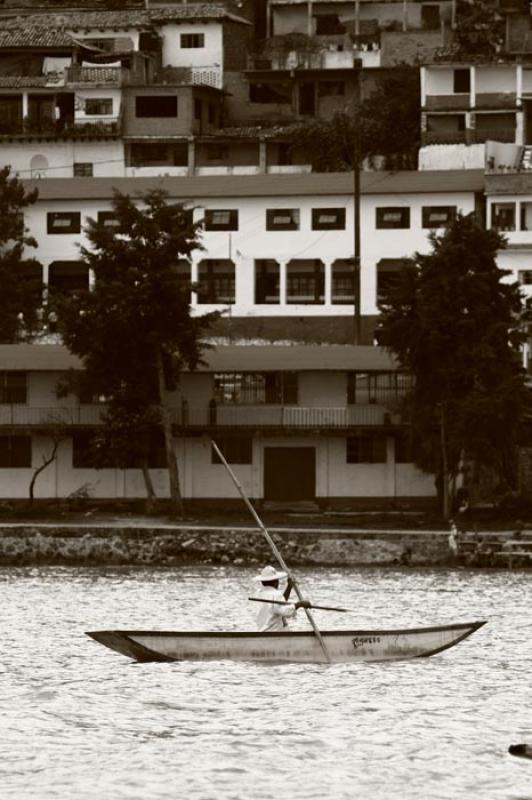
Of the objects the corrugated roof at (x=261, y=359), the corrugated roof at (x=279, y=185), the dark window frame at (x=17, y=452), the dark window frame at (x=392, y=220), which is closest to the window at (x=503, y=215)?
the corrugated roof at (x=279, y=185)

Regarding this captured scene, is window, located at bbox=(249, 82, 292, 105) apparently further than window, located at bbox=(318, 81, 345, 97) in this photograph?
Yes

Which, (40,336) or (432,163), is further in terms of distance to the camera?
(432,163)

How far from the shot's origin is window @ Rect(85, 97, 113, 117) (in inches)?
3986

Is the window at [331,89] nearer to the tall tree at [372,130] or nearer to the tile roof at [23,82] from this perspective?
the tall tree at [372,130]

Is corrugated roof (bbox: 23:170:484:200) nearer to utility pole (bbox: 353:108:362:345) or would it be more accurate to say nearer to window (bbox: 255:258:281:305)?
utility pole (bbox: 353:108:362:345)

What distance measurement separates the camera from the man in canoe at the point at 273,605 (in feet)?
120

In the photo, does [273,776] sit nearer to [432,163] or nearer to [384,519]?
[384,519]

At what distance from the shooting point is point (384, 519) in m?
67.2

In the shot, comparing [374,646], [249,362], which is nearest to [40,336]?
[249,362]

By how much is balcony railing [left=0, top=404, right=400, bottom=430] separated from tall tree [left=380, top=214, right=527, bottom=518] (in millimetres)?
3043

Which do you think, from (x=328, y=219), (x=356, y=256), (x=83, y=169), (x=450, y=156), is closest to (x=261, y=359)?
(x=356, y=256)

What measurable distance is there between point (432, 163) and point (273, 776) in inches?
2698

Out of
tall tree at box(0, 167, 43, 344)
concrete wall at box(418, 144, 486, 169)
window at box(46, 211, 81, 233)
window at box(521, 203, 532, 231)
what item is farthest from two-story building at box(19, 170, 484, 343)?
concrete wall at box(418, 144, 486, 169)

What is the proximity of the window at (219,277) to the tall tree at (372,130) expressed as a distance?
1012cm
